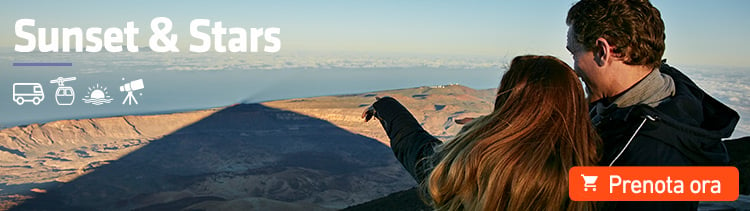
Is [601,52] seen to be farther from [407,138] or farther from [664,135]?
[407,138]

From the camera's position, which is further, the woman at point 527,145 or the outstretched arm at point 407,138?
the outstretched arm at point 407,138

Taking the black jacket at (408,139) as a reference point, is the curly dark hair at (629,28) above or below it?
above

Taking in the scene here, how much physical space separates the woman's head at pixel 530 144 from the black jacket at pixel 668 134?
0.29 ft

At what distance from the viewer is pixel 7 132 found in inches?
3878

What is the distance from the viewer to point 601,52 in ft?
6.43

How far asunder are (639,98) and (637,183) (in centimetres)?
32

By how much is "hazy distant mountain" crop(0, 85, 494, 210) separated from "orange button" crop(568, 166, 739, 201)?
49.7 m

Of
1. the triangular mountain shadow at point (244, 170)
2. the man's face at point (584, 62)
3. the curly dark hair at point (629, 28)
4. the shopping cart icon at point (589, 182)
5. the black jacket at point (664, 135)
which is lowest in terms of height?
the triangular mountain shadow at point (244, 170)

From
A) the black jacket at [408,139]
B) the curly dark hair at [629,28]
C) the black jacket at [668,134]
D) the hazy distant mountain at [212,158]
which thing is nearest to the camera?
the black jacket at [668,134]

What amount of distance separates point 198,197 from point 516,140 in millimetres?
73419

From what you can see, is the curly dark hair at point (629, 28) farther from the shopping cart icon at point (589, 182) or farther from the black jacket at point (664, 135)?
the shopping cart icon at point (589, 182)

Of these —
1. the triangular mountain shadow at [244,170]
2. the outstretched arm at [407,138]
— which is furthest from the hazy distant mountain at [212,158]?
Answer: the outstretched arm at [407,138]

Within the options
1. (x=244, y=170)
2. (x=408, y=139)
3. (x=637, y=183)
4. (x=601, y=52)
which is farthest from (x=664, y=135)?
(x=244, y=170)

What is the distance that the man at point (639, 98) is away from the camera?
1.75 metres
